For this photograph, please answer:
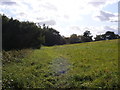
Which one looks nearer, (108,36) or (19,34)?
(19,34)

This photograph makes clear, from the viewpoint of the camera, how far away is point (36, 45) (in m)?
48.9

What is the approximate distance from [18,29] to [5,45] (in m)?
6.00

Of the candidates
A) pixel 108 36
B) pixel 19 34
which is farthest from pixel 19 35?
pixel 108 36

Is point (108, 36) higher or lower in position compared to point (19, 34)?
higher

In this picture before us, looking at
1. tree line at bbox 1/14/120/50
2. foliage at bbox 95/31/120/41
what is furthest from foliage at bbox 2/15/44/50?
foliage at bbox 95/31/120/41

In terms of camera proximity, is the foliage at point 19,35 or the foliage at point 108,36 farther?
the foliage at point 108,36

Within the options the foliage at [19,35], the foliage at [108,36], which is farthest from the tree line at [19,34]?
the foliage at [108,36]

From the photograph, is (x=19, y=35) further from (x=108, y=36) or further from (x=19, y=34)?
(x=108, y=36)

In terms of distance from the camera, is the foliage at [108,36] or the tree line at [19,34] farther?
the foliage at [108,36]

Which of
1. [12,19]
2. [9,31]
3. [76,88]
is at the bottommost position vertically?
[76,88]

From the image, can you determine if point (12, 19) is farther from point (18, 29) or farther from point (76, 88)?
point (76, 88)

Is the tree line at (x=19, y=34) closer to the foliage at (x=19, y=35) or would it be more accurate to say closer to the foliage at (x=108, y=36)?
the foliage at (x=19, y=35)

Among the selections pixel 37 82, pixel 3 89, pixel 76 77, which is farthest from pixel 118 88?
pixel 3 89

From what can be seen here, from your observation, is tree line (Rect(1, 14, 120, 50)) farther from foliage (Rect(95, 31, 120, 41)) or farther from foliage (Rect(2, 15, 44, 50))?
foliage (Rect(95, 31, 120, 41))
